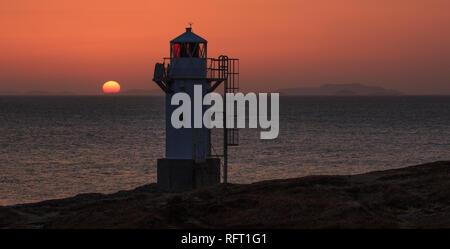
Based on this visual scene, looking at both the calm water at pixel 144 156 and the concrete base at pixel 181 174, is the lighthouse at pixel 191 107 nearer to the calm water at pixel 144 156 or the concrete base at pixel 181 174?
the concrete base at pixel 181 174

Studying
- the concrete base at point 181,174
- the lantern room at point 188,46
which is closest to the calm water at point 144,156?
the concrete base at point 181,174

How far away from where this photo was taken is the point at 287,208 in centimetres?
2183

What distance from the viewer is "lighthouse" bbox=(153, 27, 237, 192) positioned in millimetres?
33938

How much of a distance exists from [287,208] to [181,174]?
13.0m

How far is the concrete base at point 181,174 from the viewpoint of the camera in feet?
111

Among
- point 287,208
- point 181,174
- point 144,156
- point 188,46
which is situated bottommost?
point 144,156

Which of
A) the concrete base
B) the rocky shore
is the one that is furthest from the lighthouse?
the rocky shore

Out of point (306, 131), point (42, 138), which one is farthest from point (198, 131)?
point (306, 131)

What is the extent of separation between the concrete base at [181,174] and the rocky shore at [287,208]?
7.04 metres

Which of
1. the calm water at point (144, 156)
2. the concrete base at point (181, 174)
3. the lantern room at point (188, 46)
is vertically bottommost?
the calm water at point (144, 156)

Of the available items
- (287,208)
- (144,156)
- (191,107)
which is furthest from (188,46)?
(144,156)

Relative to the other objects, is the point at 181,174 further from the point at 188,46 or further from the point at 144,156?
the point at 144,156

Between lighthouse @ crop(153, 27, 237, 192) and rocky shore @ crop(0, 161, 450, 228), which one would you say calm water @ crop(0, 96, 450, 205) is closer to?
lighthouse @ crop(153, 27, 237, 192)
